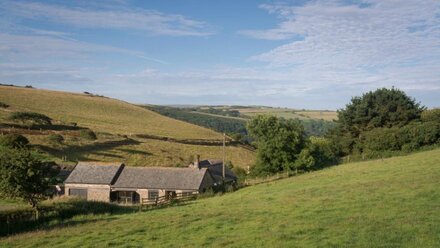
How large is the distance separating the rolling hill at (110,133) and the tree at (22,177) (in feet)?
98.3

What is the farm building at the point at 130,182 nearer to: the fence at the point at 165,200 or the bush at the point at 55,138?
the fence at the point at 165,200

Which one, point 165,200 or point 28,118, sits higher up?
point 28,118

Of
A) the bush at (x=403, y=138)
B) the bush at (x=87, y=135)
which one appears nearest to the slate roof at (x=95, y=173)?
the bush at (x=87, y=135)

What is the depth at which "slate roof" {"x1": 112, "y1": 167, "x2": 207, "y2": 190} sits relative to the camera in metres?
43.2

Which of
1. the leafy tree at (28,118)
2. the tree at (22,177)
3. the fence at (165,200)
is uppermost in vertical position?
the leafy tree at (28,118)

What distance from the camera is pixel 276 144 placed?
157 ft

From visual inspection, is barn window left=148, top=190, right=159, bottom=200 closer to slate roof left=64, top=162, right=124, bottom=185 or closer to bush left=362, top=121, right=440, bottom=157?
slate roof left=64, top=162, right=124, bottom=185

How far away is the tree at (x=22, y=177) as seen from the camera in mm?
26891

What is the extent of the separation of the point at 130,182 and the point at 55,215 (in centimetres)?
1772

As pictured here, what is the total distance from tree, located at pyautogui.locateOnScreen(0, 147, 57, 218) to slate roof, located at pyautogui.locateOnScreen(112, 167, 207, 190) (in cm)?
1600

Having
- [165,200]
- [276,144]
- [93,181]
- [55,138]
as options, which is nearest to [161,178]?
[93,181]

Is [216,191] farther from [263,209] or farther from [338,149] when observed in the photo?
[338,149]

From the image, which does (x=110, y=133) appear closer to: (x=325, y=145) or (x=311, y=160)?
(x=325, y=145)

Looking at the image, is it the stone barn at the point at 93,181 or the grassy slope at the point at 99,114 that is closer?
the stone barn at the point at 93,181
